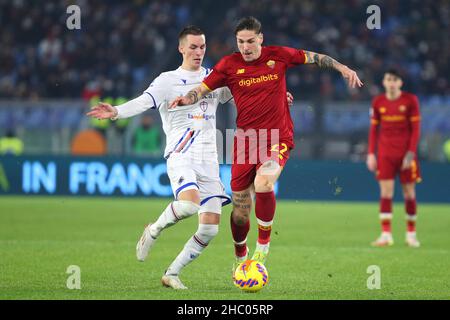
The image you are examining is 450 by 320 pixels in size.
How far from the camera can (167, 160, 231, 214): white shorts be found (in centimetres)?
839

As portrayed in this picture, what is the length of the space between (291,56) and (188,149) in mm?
1236

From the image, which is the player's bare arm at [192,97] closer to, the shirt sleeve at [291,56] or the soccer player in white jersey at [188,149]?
the soccer player in white jersey at [188,149]

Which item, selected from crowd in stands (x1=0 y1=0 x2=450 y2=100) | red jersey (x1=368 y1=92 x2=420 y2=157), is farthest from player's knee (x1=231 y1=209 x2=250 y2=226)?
crowd in stands (x1=0 y1=0 x2=450 y2=100)

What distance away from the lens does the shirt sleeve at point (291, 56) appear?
8.65 metres

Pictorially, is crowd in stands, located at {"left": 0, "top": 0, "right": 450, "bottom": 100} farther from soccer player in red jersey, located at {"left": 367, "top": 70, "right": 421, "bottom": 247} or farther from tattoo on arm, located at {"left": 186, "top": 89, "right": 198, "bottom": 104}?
tattoo on arm, located at {"left": 186, "top": 89, "right": 198, "bottom": 104}

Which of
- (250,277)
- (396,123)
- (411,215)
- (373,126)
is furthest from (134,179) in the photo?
(250,277)

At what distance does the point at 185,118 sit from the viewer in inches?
341

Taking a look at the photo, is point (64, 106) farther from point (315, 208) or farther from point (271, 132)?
point (271, 132)

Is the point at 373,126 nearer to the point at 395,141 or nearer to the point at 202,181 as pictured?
the point at 395,141

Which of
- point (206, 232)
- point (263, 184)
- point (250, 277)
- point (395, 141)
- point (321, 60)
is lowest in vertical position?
point (250, 277)

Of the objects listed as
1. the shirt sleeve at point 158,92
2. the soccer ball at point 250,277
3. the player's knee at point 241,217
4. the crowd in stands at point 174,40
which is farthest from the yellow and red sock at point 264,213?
the crowd in stands at point 174,40

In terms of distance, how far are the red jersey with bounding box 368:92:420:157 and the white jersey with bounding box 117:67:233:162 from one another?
4.96m

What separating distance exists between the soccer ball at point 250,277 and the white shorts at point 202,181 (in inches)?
28.6

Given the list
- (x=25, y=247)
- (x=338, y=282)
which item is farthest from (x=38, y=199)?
(x=338, y=282)
